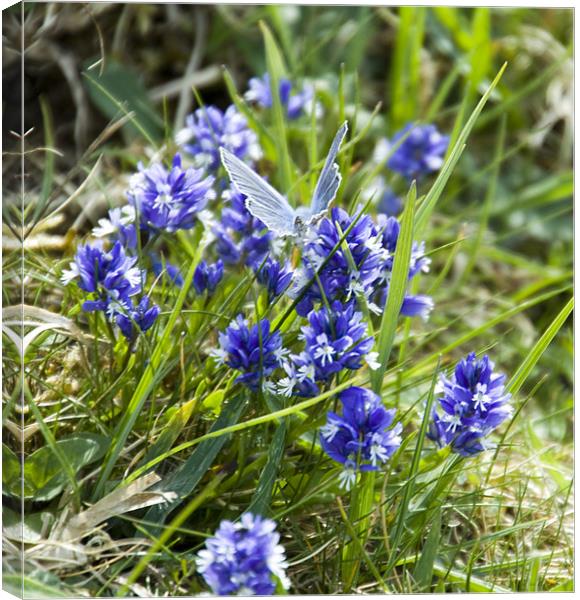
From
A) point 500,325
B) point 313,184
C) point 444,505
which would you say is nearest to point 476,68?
point 500,325

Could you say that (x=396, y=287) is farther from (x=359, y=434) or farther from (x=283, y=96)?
(x=283, y=96)

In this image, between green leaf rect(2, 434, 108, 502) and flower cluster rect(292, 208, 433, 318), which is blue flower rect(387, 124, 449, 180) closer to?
flower cluster rect(292, 208, 433, 318)

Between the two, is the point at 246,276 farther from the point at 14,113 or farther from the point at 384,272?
the point at 14,113

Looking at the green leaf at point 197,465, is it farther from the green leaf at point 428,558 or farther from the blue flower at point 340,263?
the green leaf at point 428,558

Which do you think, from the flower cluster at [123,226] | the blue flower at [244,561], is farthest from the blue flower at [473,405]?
the flower cluster at [123,226]

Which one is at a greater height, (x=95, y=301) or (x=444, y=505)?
(x=95, y=301)

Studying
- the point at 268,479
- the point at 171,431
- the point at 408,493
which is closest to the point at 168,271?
the point at 171,431
